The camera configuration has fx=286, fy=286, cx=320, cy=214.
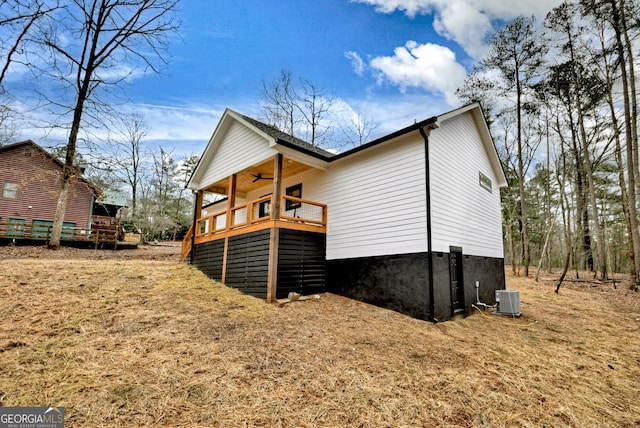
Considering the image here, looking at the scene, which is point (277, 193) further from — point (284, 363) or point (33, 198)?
point (33, 198)

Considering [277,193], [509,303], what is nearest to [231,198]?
[277,193]

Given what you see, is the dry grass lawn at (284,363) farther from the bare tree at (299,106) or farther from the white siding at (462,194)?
the bare tree at (299,106)

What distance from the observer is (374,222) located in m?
8.07

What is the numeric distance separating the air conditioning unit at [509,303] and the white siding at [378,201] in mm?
3541

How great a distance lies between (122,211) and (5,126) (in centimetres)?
1804

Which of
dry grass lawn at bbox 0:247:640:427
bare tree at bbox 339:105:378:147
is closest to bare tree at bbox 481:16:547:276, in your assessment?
bare tree at bbox 339:105:378:147

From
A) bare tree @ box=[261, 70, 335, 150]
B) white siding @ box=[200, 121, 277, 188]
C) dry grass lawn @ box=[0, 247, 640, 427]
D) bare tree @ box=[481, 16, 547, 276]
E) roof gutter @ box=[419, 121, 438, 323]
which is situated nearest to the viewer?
dry grass lawn @ box=[0, 247, 640, 427]

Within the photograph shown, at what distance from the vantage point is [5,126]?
466 inches

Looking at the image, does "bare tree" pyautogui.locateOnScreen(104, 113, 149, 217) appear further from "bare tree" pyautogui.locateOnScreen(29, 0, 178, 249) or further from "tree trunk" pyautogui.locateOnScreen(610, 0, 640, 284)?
"tree trunk" pyautogui.locateOnScreen(610, 0, 640, 284)

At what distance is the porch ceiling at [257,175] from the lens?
982cm

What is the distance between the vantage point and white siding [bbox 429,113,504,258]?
7.59m

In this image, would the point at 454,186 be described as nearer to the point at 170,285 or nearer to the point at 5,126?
the point at 170,285

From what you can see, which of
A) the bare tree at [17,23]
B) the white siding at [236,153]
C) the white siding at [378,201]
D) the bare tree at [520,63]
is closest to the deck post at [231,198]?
the white siding at [236,153]

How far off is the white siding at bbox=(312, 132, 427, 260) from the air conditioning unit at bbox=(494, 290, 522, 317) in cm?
354
